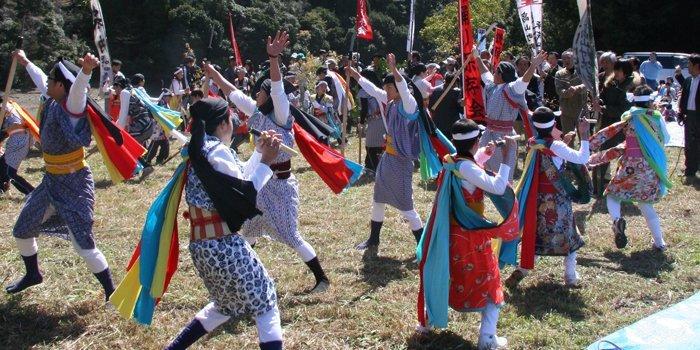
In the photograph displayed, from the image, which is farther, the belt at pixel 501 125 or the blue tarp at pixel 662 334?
the belt at pixel 501 125

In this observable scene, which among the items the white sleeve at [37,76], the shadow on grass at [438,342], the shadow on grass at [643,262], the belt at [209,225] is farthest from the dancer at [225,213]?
the shadow on grass at [643,262]

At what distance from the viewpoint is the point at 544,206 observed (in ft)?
19.3

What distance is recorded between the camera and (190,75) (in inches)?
705

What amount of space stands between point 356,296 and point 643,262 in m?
2.91

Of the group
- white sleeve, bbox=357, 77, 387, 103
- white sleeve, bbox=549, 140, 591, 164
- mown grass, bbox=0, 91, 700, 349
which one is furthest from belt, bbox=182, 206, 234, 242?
white sleeve, bbox=357, 77, 387, 103

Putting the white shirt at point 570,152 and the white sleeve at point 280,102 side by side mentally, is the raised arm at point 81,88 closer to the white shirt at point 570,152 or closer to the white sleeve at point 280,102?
the white sleeve at point 280,102

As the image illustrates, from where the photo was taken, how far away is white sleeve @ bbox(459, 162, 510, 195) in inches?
179

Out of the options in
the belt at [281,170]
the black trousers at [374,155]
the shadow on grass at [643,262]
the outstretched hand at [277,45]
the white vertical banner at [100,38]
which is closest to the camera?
the outstretched hand at [277,45]

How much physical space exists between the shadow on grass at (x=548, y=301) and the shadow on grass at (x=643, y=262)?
96 cm

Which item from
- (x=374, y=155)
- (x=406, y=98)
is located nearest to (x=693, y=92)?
→ (x=374, y=155)

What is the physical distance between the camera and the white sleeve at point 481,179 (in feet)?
14.9

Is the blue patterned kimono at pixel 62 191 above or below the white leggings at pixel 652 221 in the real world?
above

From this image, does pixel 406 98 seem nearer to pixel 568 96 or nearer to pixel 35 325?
pixel 35 325

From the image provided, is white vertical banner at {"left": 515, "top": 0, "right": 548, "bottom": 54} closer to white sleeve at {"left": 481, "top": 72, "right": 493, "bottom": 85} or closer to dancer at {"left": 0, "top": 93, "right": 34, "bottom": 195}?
white sleeve at {"left": 481, "top": 72, "right": 493, "bottom": 85}
